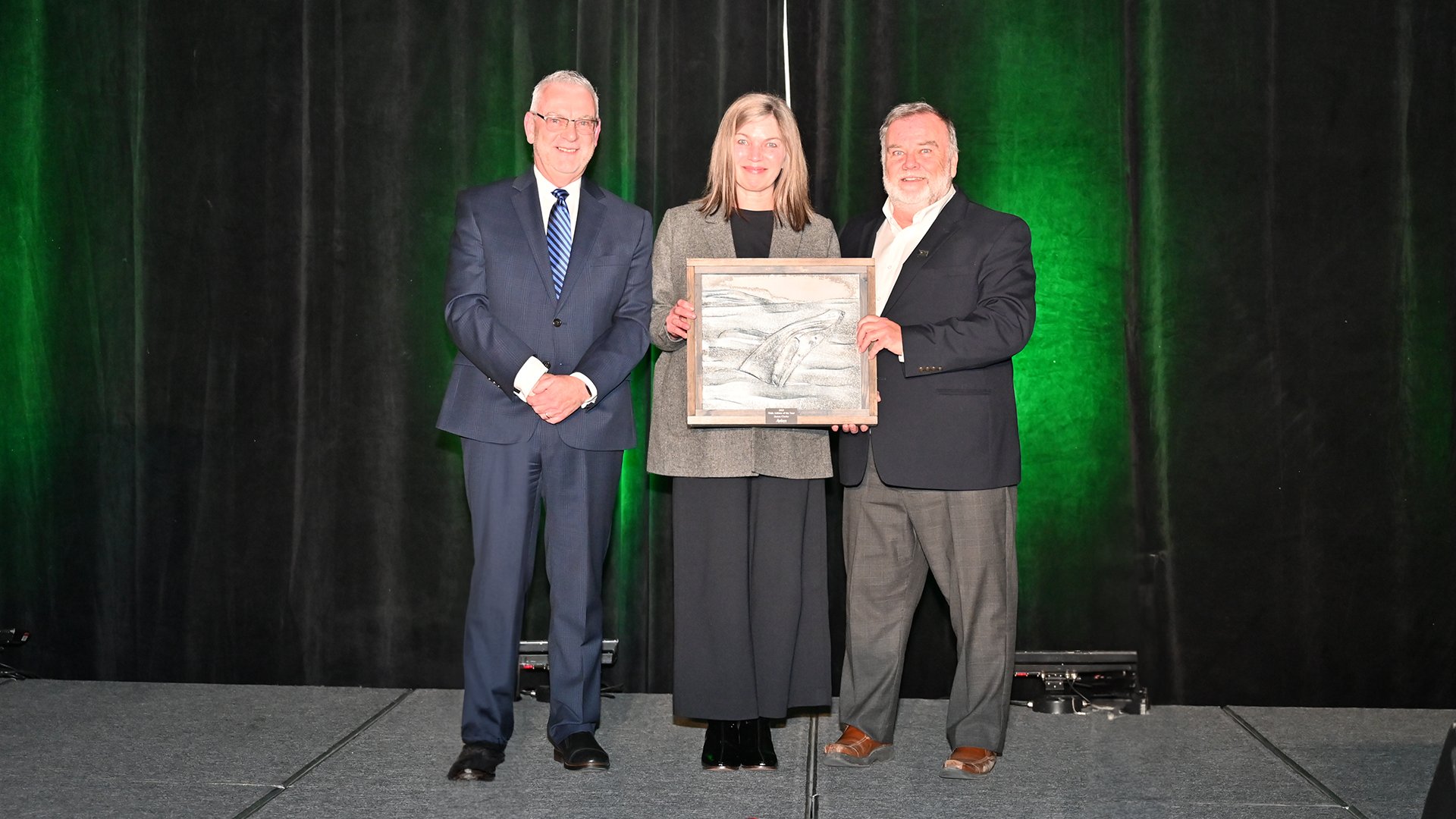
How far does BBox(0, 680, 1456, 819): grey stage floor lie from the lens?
281 centimetres

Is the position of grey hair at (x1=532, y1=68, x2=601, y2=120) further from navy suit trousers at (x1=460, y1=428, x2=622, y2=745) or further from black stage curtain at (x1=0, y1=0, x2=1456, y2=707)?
navy suit trousers at (x1=460, y1=428, x2=622, y2=745)

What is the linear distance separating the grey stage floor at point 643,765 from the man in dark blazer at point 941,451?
18 cm

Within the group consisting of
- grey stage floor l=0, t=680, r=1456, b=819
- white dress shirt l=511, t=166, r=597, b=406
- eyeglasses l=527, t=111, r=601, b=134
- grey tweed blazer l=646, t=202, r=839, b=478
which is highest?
eyeglasses l=527, t=111, r=601, b=134

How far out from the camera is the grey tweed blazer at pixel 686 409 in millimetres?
3096

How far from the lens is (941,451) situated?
3102 mm

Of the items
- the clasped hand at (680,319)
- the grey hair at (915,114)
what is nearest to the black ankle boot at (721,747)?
the clasped hand at (680,319)

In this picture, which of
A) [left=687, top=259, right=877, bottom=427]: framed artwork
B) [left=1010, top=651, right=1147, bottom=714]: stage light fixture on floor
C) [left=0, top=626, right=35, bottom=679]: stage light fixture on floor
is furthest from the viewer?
[left=0, top=626, right=35, bottom=679]: stage light fixture on floor

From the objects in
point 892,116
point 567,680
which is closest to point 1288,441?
→ point 892,116

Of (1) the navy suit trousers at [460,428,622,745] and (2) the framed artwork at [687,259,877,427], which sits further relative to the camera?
(1) the navy suit trousers at [460,428,622,745]

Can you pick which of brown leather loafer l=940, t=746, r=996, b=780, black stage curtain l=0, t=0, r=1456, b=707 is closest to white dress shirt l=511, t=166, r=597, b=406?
black stage curtain l=0, t=0, r=1456, b=707

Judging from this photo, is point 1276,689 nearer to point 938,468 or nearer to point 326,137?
point 938,468

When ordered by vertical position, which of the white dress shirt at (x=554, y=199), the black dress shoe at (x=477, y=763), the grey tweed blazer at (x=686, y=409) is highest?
the white dress shirt at (x=554, y=199)

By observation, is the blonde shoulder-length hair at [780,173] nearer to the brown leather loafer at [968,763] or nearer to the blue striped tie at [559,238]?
the blue striped tie at [559,238]

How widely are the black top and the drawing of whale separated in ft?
0.89
